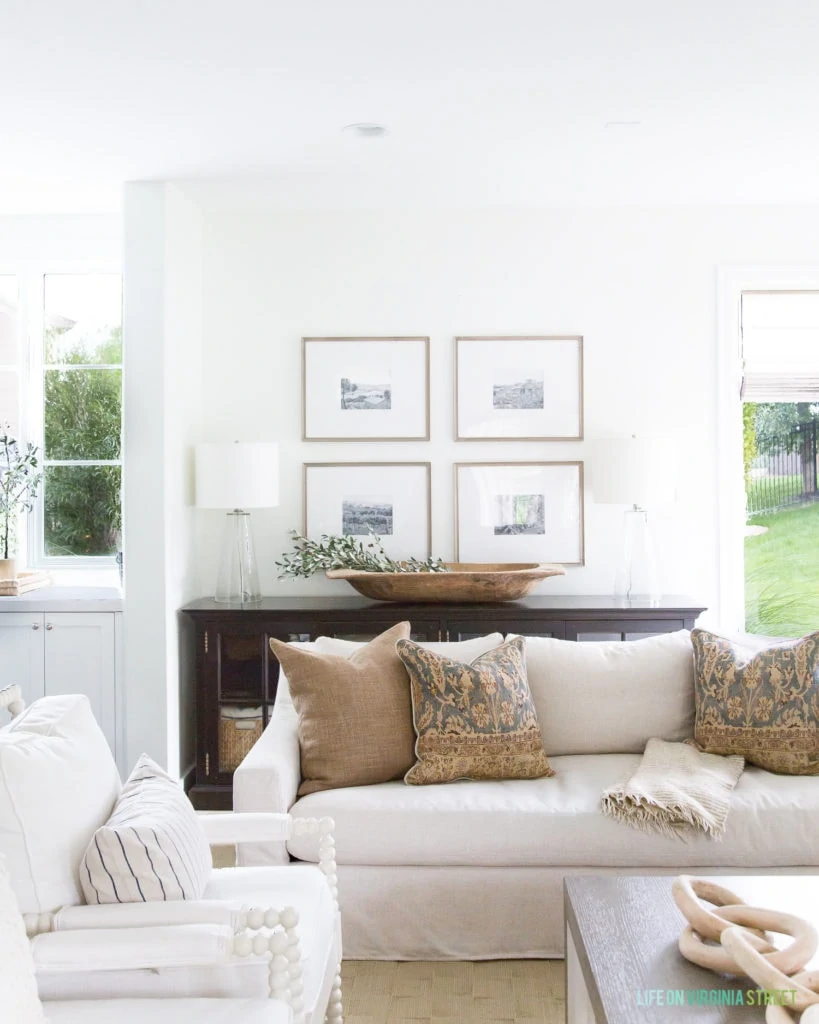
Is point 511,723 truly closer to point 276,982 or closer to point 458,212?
point 276,982

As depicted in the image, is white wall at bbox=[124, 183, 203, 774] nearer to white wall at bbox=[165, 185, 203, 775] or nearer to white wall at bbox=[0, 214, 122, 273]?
white wall at bbox=[165, 185, 203, 775]

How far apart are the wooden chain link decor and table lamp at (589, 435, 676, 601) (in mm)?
2344

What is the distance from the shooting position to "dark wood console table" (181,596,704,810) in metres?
4.06

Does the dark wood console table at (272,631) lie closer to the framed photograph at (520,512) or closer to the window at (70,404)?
the framed photograph at (520,512)

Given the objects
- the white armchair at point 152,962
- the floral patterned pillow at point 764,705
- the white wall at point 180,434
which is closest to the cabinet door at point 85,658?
the white wall at point 180,434

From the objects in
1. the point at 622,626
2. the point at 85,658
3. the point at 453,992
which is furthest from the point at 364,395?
the point at 453,992

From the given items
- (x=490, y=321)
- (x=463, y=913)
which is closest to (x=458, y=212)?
(x=490, y=321)

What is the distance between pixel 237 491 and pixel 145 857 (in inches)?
93.3

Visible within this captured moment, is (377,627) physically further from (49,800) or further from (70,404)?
(49,800)

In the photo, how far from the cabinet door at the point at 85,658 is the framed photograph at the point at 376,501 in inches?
39.9

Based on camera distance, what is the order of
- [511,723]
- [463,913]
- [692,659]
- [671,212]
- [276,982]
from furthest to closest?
[671,212] → [692,659] → [511,723] → [463,913] → [276,982]

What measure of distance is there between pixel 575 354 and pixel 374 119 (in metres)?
1.61

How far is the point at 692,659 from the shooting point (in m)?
3.29

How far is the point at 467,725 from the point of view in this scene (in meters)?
2.97
